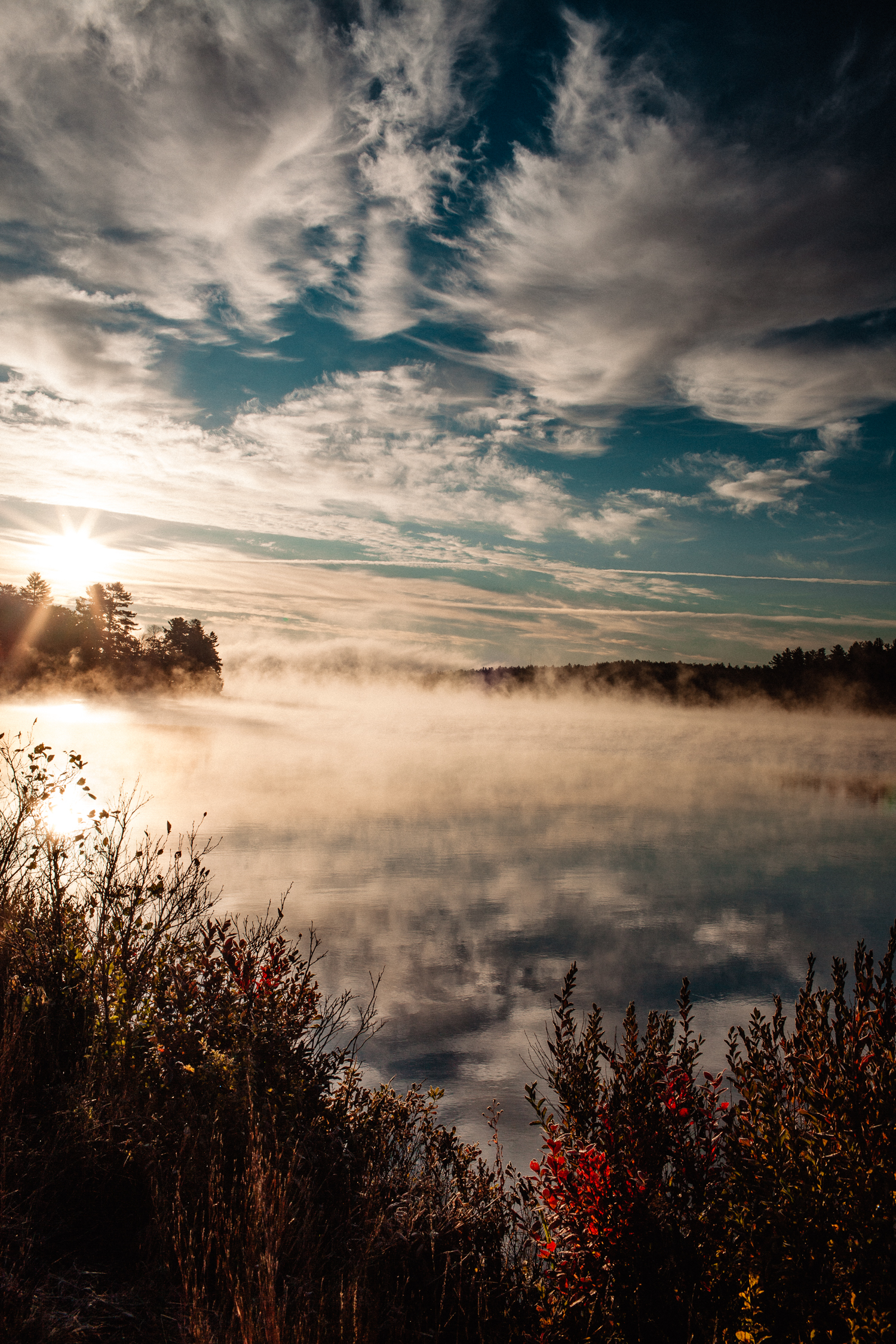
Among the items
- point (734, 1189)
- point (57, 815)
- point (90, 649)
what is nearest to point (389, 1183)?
point (734, 1189)

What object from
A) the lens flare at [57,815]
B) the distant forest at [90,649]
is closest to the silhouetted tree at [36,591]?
the distant forest at [90,649]

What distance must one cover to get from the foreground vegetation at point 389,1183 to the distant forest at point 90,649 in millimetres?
60393

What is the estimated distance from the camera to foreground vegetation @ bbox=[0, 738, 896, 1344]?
4.06m

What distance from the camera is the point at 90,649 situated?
239 ft

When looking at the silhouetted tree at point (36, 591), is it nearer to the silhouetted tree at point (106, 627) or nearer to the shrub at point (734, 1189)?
the silhouetted tree at point (106, 627)

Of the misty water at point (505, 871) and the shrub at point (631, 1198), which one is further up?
the shrub at point (631, 1198)

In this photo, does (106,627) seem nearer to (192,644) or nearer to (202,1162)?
(192,644)

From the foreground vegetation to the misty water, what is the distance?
4678 millimetres

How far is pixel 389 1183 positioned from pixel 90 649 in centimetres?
7558

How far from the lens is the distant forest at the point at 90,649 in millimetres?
63688

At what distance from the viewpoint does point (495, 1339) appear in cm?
518

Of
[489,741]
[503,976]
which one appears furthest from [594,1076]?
[489,741]

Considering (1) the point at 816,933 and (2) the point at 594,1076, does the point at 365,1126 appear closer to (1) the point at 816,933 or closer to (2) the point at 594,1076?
(2) the point at 594,1076

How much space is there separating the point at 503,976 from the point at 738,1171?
55.4 feet
